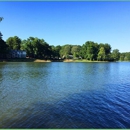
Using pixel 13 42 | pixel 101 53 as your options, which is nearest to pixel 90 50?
pixel 101 53

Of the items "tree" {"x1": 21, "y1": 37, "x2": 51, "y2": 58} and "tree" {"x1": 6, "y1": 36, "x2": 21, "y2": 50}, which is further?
"tree" {"x1": 6, "y1": 36, "x2": 21, "y2": 50}

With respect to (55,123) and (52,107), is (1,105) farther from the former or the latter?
(55,123)

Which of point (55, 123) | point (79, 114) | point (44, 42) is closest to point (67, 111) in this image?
point (79, 114)

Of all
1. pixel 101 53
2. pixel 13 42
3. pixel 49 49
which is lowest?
pixel 101 53

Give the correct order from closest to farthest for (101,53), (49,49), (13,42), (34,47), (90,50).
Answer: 1. (34,47)
2. (13,42)
3. (101,53)
4. (90,50)
5. (49,49)

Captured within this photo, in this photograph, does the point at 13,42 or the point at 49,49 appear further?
the point at 49,49

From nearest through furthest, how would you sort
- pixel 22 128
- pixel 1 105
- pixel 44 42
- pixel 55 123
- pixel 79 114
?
pixel 22 128, pixel 55 123, pixel 79 114, pixel 1 105, pixel 44 42

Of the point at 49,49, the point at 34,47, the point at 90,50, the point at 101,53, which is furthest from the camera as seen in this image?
the point at 49,49

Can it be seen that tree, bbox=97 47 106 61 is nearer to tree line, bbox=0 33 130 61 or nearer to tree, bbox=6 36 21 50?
tree line, bbox=0 33 130 61

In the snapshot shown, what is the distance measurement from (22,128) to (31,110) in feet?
8.93

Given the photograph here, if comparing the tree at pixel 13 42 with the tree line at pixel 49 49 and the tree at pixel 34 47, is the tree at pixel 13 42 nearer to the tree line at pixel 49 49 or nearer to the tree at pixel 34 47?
the tree line at pixel 49 49

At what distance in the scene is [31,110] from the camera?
10.8 meters

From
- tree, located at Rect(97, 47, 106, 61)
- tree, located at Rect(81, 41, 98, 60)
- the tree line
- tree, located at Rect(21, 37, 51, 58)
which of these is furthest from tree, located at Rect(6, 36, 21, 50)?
tree, located at Rect(97, 47, 106, 61)

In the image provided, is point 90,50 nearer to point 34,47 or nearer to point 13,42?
point 34,47
